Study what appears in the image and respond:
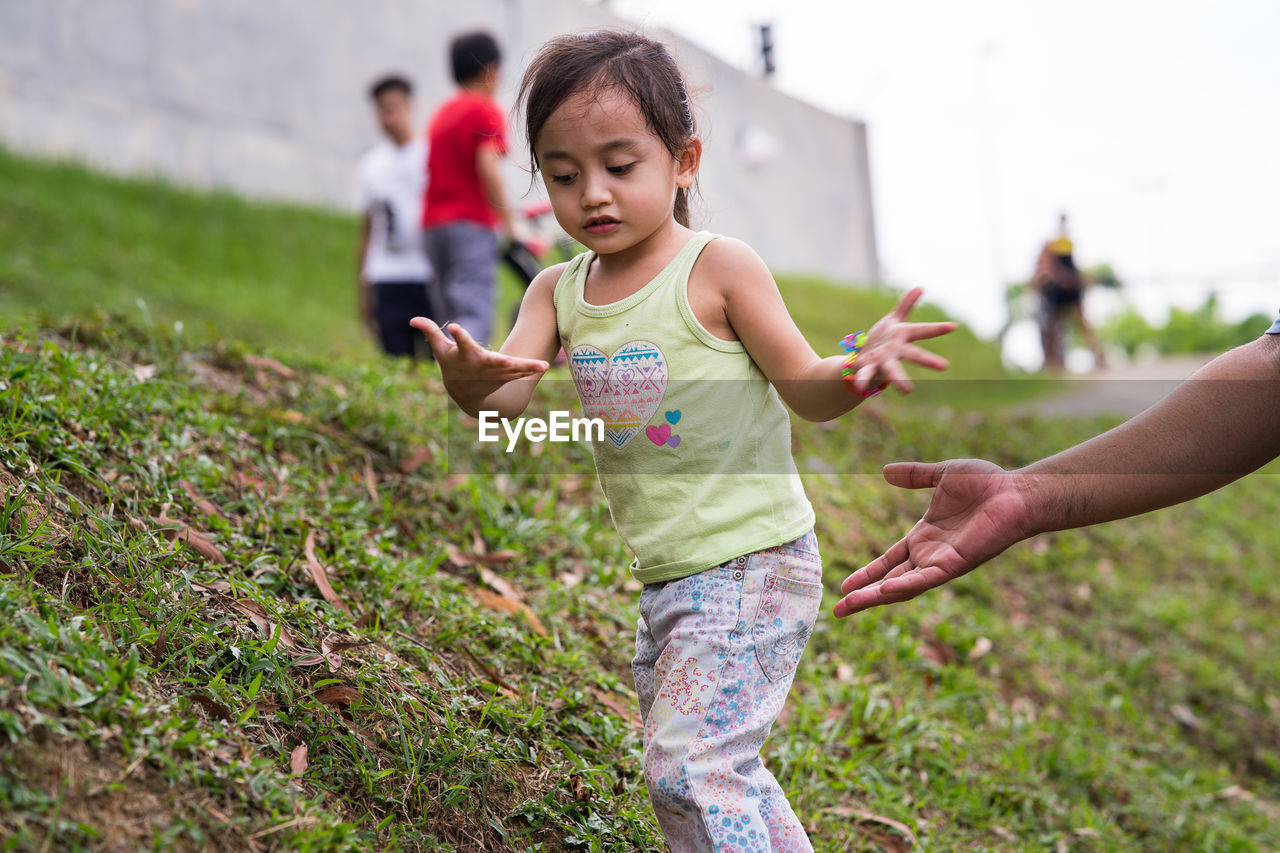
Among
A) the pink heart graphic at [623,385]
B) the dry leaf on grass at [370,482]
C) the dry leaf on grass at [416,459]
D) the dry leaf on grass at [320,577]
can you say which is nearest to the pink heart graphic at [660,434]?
the pink heart graphic at [623,385]

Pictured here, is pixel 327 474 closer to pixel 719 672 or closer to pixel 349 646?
pixel 349 646

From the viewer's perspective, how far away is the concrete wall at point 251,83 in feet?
34.7

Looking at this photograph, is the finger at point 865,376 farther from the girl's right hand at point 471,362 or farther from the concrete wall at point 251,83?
the concrete wall at point 251,83

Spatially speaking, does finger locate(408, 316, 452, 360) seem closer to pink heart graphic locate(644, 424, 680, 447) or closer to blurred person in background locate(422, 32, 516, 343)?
pink heart graphic locate(644, 424, 680, 447)

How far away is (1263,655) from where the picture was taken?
584 cm

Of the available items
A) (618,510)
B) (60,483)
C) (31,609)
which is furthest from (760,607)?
(60,483)

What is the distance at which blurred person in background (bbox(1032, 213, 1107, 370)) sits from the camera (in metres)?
13.9

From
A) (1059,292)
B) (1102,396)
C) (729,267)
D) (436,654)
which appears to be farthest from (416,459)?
(1059,292)

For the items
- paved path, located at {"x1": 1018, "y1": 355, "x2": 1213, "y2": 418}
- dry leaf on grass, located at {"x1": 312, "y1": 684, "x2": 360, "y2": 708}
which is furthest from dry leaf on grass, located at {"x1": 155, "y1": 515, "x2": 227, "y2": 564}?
paved path, located at {"x1": 1018, "y1": 355, "x2": 1213, "y2": 418}

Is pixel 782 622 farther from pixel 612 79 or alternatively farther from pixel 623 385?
pixel 612 79

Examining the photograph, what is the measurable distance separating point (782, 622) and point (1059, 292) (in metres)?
13.1

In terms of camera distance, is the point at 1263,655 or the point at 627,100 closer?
the point at 627,100

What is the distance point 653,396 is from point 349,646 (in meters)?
1.01

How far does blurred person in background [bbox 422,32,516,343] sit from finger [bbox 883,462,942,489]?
3781mm
